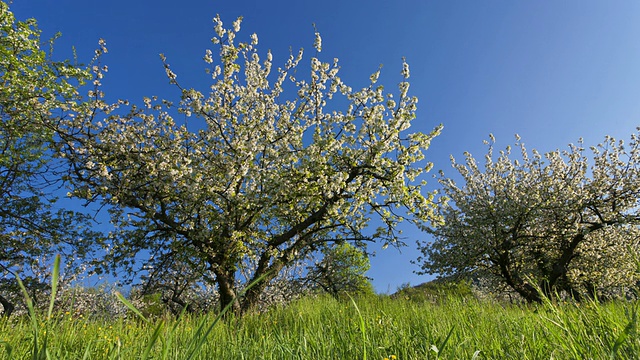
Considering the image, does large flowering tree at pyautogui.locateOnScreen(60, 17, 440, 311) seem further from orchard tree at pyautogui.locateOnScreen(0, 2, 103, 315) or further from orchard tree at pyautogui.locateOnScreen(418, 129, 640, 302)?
orchard tree at pyautogui.locateOnScreen(418, 129, 640, 302)

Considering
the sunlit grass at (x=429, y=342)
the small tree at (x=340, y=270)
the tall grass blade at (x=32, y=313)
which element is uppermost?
the small tree at (x=340, y=270)

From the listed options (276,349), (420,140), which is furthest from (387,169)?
(276,349)

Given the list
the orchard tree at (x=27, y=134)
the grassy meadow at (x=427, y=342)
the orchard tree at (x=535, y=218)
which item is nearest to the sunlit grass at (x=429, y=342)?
the grassy meadow at (x=427, y=342)

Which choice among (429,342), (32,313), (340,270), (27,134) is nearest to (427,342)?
(429,342)

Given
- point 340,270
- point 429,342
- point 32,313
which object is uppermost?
point 340,270

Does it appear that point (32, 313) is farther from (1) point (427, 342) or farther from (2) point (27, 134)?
(2) point (27, 134)

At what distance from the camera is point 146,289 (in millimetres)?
12766

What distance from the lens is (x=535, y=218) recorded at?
17.3 m

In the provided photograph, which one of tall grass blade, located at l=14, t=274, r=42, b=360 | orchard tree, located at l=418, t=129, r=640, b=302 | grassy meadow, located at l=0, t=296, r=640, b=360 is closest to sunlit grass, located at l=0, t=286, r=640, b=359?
grassy meadow, located at l=0, t=296, r=640, b=360

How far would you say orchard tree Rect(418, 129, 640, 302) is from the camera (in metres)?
17.2

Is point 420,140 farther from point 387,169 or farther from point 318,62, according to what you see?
point 318,62

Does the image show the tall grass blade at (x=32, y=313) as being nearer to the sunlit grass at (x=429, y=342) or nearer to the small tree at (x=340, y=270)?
the sunlit grass at (x=429, y=342)

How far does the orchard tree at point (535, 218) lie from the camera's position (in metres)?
17.2

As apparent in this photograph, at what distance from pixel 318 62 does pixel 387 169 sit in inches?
159
